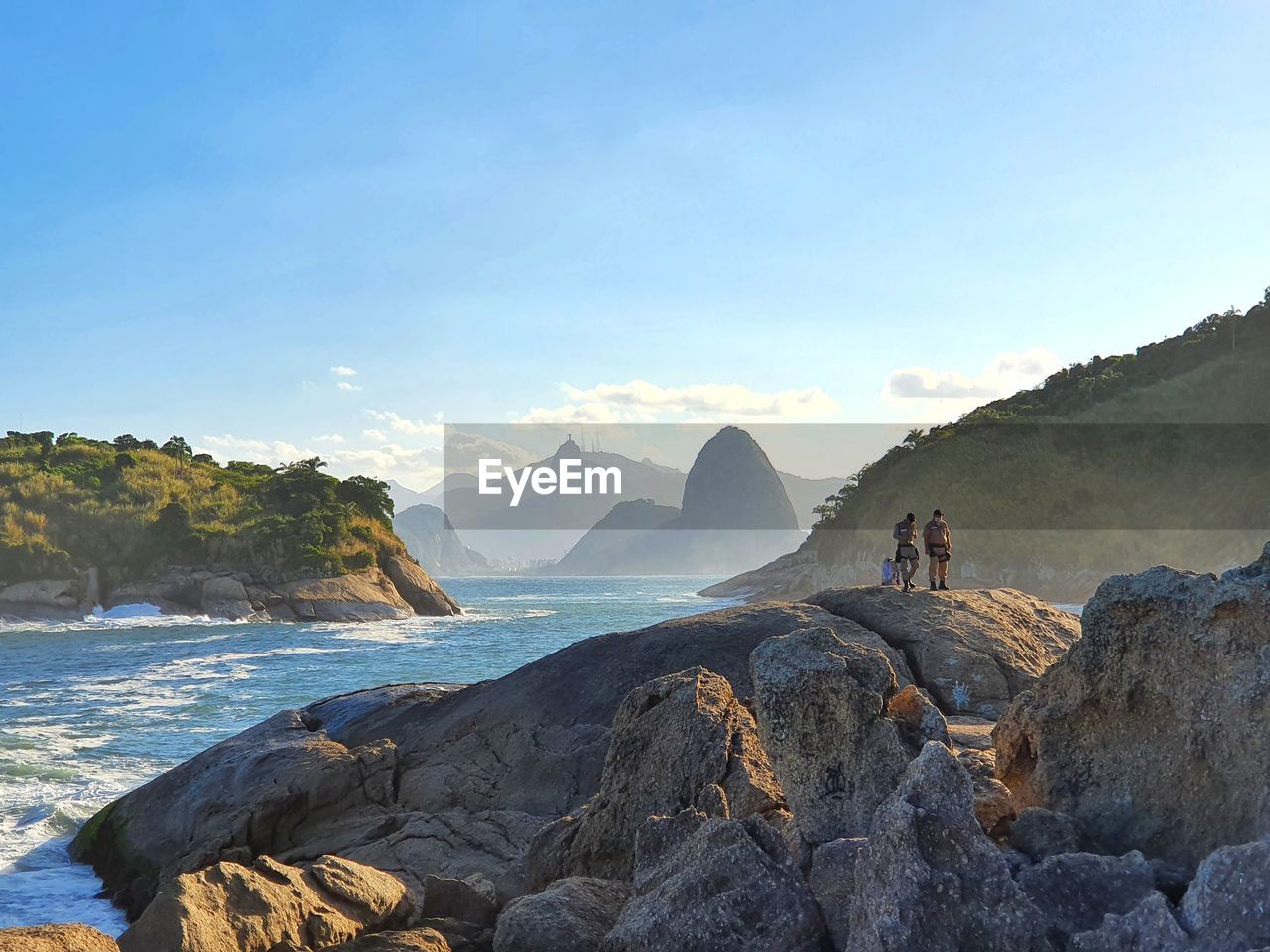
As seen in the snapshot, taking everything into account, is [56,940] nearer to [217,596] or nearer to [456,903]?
[456,903]

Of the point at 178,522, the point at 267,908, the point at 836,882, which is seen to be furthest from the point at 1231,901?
the point at 178,522

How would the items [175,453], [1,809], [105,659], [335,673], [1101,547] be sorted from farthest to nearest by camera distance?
1. [175,453]
2. [1101,547]
3. [105,659]
4. [335,673]
5. [1,809]

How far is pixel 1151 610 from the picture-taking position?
6.38 metres

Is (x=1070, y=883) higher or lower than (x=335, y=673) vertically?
higher

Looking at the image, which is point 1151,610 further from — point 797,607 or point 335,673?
point 335,673

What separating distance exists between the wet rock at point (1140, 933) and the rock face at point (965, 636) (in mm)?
6594

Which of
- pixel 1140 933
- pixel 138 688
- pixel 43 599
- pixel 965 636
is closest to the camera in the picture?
pixel 1140 933

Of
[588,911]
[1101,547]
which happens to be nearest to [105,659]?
[588,911]

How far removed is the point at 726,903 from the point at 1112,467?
77.2 meters

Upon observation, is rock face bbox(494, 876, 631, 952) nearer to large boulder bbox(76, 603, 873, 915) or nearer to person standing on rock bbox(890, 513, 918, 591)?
large boulder bbox(76, 603, 873, 915)

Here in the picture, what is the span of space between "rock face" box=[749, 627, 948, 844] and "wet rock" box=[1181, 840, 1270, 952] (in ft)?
7.75

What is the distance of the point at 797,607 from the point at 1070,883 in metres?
8.17

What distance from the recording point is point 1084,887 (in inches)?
191

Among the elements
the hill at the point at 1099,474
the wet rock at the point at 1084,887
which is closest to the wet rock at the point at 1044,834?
the wet rock at the point at 1084,887
